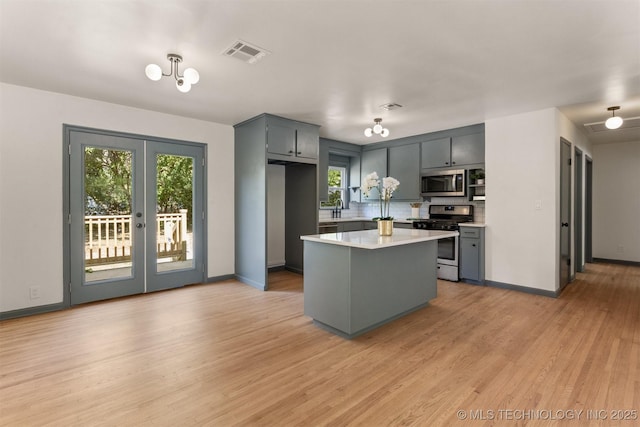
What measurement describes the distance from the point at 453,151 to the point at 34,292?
5.96 metres

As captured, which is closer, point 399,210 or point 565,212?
point 565,212

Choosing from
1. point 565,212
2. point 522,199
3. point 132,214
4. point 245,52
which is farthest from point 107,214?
point 565,212

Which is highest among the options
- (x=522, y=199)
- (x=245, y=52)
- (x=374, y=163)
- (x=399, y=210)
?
(x=245, y=52)

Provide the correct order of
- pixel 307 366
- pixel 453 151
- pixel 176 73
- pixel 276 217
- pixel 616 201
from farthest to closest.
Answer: pixel 616 201, pixel 276 217, pixel 453 151, pixel 176 73, pixel 307 366

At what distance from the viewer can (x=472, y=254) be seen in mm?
4879

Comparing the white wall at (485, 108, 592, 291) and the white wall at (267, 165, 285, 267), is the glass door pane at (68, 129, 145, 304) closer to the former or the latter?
the white wall at (267, 165, 285, 267)

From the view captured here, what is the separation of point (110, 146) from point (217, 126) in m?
1.50

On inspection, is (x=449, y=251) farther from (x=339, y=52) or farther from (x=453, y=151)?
(x=339, y=52)

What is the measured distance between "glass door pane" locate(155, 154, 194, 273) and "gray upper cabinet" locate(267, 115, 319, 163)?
1284 mm

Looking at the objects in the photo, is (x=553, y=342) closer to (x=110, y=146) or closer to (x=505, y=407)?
(x=505, y=407)

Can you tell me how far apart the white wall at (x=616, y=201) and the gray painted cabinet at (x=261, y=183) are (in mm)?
5947

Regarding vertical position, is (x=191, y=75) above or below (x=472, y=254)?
above

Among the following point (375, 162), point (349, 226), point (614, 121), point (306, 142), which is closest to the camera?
point (614, 121)

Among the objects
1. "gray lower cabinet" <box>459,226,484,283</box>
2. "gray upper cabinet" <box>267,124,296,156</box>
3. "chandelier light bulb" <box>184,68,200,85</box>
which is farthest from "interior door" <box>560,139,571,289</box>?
"chandelier light bulb" <box>184,68,200,85</box>
